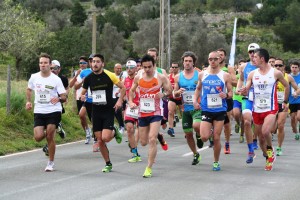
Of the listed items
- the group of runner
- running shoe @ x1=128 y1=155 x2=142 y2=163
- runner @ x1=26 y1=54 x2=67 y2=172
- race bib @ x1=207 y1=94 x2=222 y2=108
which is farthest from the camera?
running shoe @ x1=128 y1=155 x2=142 y2=163

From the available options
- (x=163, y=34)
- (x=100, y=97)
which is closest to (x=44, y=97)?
(x=100, y=97)

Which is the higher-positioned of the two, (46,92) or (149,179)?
(46,92)

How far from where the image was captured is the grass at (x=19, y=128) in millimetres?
16359

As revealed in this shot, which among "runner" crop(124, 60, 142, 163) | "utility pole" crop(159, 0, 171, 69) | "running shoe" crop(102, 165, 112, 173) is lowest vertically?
"running shoe" crop(102, 165, 112, 173)

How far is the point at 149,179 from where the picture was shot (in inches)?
434

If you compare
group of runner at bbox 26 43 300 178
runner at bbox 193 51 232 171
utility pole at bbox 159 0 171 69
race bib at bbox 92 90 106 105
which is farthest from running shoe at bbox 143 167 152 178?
utility pole at bbox 159 0 171 69

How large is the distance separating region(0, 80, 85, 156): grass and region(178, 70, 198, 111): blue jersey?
14.1ft

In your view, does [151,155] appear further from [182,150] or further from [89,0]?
[89,0]

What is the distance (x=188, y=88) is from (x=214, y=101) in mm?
1251

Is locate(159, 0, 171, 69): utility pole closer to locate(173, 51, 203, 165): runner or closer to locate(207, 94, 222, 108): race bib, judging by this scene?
locate(173, 51, 203, 165): runner

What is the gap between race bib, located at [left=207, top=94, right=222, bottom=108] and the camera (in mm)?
12062

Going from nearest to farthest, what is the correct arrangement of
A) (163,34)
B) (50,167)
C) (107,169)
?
(107,169), (50,167), (163,34)

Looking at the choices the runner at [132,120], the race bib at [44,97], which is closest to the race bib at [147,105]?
the runner at [132,120]

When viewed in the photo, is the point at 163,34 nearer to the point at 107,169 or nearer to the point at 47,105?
the point at 47,105
